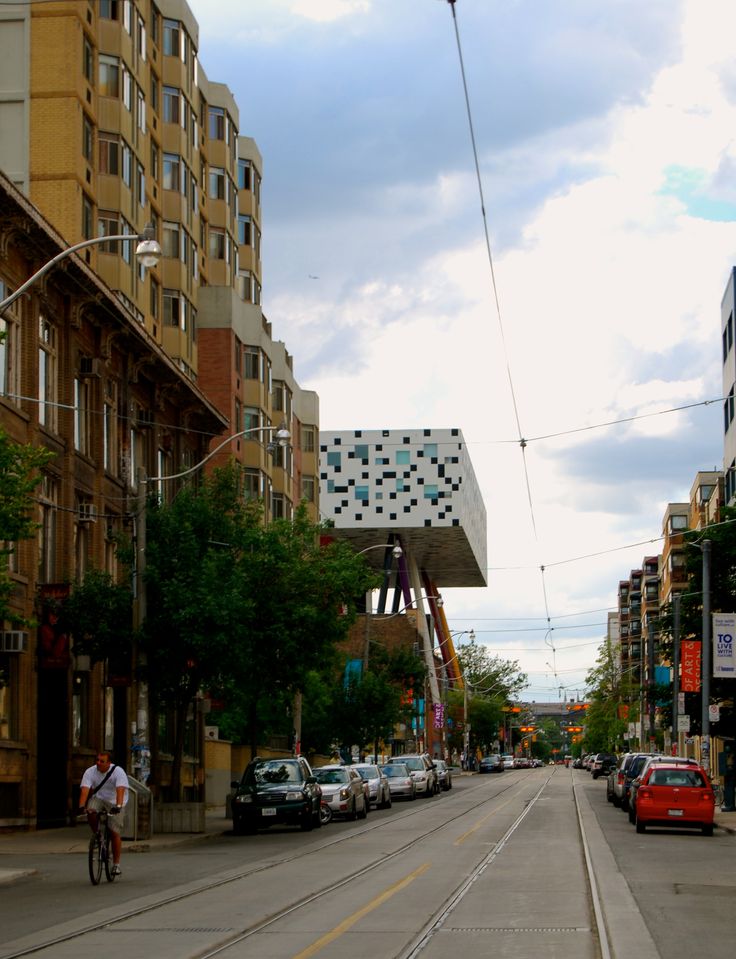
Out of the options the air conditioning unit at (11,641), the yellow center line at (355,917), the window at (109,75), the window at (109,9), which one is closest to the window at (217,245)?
the window at (109,9)

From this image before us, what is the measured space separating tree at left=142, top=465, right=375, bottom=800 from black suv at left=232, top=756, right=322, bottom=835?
2.24m

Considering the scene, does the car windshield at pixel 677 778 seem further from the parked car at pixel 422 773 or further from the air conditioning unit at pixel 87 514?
the parked car at pixel 422 773

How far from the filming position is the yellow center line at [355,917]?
13.1 m

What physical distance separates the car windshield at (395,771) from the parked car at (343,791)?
14544 millimetres

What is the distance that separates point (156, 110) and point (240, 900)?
4150cm

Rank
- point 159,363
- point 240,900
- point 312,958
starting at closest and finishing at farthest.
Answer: point 312,958 → point 240,900 → point 159,363

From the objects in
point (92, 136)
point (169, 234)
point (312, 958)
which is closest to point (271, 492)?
point (169, 234)

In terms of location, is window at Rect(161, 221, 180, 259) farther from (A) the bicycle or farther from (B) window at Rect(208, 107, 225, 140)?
(A) the bicycle

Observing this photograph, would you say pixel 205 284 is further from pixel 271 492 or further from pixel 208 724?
pixel 208 724

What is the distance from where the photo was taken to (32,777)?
34.9 metres

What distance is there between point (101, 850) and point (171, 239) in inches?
1514

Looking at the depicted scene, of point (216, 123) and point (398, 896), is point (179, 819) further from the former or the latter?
point (216, 123)

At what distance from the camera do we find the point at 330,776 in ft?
135

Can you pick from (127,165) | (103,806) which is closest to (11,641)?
(103,806)
